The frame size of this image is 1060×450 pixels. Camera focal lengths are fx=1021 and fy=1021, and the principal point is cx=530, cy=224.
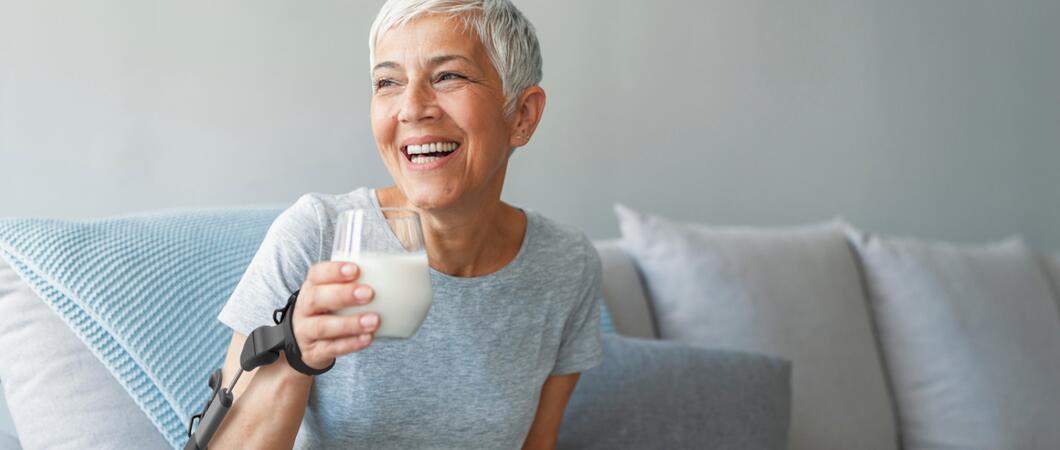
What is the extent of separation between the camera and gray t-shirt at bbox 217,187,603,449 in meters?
1.29

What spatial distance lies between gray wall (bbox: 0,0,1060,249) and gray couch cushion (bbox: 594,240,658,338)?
306 millimetres

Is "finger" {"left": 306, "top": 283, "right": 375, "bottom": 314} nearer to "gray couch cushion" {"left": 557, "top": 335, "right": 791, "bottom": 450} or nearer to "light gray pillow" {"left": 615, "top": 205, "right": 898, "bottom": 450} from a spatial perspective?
"gray couch cushion" {"left": 557, "top": 335, "right": 791, "bottom": 450}

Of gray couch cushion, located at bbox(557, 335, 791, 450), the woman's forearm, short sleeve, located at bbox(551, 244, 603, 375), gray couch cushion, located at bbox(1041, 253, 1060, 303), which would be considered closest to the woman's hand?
the woman's forearm

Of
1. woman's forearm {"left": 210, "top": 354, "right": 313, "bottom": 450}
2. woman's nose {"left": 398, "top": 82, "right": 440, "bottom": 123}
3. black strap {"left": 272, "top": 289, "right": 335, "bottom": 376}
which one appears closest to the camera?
black strap {"left": 272, "top": 289, "right": 335, "bottom": 376}

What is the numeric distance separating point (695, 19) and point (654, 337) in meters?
0.95

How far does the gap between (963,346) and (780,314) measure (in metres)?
0.50

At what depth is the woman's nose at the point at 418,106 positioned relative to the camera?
131cm

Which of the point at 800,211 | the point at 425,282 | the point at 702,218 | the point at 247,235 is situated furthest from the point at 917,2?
the point at 425,282

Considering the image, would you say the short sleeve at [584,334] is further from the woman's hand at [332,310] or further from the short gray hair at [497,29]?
the woman's hand at [332,310]

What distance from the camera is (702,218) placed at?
2842mm

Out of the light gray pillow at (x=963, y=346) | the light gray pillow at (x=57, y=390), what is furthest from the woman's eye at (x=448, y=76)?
the light gray pillow at (x=963, y=346)

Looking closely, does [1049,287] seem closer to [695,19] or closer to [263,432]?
[695,19]

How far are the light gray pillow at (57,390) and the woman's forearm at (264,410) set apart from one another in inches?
9.8

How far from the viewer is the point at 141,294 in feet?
4.71
